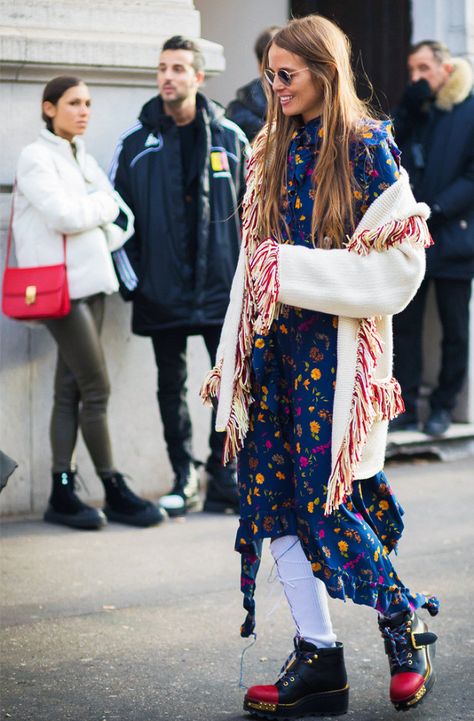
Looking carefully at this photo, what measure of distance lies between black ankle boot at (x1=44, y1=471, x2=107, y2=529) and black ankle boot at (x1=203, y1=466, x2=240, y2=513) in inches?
23.4

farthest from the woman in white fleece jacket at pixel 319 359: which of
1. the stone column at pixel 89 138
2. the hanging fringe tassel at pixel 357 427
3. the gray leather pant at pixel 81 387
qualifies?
the stone column at pixel 89 138

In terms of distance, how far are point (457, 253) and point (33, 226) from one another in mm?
2674

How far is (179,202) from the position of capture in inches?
253

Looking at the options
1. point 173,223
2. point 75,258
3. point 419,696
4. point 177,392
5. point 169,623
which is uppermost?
point 173,223

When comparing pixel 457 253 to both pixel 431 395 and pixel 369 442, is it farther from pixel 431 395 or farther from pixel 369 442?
pixel 369 442

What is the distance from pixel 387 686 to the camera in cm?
421

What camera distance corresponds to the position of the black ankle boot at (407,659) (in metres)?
3.93

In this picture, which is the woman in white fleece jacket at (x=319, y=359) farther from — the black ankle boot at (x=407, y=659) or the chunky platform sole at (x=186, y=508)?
the chunky platform sole at (x=186, y=508)

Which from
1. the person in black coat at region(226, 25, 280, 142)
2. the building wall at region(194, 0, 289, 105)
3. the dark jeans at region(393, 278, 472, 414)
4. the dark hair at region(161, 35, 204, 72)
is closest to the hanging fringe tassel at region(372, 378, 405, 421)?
the dark hair at region(161, 35, 204, 72)

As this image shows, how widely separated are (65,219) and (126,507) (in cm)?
137

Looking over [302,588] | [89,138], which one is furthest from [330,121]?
[89,138]

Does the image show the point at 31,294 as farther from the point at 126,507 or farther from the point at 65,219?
the point at 126,507

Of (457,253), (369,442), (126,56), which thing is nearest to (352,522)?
(369,442)

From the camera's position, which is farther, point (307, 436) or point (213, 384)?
point (213, 384)
